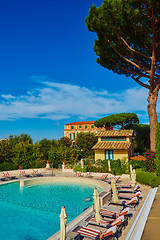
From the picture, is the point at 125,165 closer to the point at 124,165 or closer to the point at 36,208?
the point at 124,165

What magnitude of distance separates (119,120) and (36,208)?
34.4m

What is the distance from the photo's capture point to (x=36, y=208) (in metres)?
12.8

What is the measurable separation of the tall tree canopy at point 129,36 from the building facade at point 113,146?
534 centimetres

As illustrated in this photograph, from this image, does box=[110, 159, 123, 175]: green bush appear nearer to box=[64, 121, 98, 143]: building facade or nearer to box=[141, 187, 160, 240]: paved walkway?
A: box=[141, 187, 160, 240]: paved walkway

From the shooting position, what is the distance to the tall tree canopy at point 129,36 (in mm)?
18562

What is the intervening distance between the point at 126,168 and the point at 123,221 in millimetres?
16706

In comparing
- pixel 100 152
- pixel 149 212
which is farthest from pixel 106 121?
pixel 149 212

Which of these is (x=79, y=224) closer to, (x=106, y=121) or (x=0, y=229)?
(x=0, y=229)

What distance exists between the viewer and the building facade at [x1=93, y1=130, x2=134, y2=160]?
2670 centimetres

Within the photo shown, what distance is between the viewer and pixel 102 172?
24.5 meters

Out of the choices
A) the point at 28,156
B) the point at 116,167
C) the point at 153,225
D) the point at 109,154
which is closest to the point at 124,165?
the point at 116,167

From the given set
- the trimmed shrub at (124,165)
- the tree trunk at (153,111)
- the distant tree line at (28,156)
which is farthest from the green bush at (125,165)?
the distant tree line at (28,156)

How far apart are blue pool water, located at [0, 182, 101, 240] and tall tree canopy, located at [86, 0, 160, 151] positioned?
477 inches

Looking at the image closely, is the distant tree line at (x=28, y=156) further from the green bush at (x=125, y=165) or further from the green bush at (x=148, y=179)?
the green bush at (x=148, y=179)
